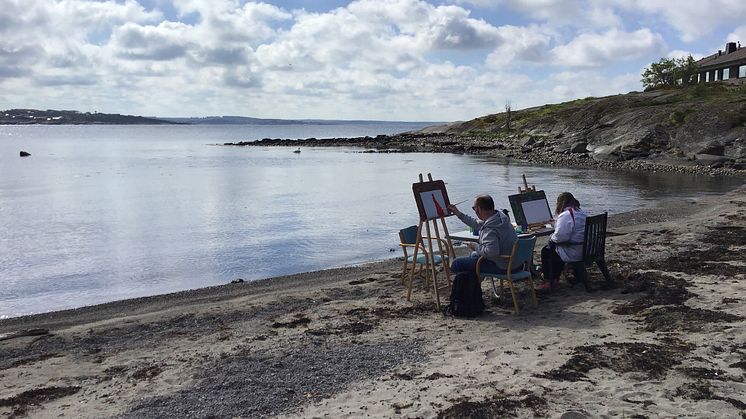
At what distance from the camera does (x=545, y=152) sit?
187 ft

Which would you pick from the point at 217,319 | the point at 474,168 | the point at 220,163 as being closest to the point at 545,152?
the point at 474,168

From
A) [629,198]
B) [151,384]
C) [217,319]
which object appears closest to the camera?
[151,384]

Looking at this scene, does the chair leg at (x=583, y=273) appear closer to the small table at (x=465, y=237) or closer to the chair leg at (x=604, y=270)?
the chair leg at (x=604, y=270)

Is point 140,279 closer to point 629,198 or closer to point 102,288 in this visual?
point 102,288

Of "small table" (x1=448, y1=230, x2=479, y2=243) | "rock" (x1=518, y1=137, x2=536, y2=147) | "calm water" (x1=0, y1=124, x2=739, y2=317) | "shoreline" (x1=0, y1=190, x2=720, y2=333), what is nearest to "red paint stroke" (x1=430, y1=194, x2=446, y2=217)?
"small table" (x1=448, y1=230, x2=479, y2=243)

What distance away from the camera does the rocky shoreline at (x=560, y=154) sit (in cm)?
3933

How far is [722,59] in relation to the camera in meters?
71.5

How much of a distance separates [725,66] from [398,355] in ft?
242

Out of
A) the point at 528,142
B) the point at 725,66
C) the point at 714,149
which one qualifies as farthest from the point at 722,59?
the point at 714,149

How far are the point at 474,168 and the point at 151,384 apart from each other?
4259cm

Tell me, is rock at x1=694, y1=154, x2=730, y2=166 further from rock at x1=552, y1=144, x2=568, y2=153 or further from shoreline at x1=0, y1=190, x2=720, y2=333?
shoreline at x1=0, y1=190, x2=720, y2=333

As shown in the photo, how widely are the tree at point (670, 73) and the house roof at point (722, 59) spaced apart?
2272 millimetres

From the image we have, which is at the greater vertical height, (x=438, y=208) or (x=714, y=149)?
(x=714, y=149)

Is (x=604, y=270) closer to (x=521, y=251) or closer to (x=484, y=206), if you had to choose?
(x=521, y=251)
